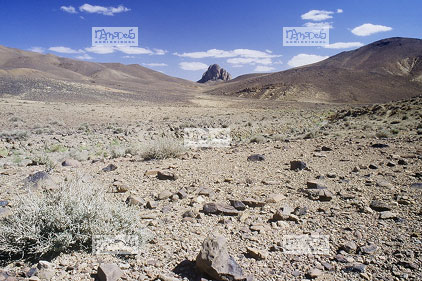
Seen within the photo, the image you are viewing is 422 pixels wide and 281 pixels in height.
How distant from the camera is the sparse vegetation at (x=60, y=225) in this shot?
2.74m

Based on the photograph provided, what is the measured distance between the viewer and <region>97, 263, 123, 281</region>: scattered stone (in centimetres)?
243

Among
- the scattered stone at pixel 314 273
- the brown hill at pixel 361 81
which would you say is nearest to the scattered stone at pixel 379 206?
the scattered stone at pixel 314 273

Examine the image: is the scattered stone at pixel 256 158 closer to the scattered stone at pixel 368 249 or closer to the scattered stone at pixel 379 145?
the scattered stone at pixel 379 145

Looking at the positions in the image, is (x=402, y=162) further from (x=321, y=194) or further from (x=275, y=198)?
(x=275, y=198)

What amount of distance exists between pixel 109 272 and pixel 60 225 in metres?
0.78

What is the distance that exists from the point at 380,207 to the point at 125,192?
3548mm

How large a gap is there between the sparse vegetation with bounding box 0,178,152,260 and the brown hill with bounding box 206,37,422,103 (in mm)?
58682

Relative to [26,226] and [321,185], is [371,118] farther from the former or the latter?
[26,226]

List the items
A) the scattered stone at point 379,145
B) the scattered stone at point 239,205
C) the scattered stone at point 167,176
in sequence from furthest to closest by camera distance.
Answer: the scattered stone at point 379,145 < the scattered stone at point 167,176 < the scattered stone at point 239,205

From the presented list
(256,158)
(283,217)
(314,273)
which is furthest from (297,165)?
(314,273)

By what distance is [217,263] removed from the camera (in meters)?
2.50

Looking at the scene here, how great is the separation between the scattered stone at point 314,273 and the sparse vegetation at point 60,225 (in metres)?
1.59

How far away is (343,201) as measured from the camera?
159 inches

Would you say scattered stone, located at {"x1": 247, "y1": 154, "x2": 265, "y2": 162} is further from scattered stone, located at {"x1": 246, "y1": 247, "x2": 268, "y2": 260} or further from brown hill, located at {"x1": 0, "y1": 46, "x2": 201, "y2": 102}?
brown hill, located at {"x1": 0, "y1": 46, "x2": 201, "y2": 102}
